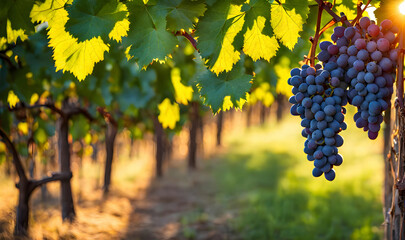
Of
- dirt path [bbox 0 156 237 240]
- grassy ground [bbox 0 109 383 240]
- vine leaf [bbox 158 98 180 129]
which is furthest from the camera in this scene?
grassy ground [bbox 0 109 383 240]

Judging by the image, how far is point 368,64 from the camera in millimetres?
1628

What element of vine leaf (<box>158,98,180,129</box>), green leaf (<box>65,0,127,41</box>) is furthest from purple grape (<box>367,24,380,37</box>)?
vine leaf (<box>158,98,180,129</box>)

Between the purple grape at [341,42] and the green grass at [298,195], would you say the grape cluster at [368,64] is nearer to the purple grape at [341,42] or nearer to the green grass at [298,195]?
the purple grape at [341,42]

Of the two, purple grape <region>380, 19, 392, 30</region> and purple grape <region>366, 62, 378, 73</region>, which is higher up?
purple grape <region>380, 19, 392, 30</region>

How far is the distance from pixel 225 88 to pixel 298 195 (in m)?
6.21

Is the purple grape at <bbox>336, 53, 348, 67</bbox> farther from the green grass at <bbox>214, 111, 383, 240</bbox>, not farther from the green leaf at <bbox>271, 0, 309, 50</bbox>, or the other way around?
the green grass at <bbox>214, 111, 383, 240</bbox>

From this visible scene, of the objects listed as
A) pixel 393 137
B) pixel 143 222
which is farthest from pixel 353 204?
pixel 393 137

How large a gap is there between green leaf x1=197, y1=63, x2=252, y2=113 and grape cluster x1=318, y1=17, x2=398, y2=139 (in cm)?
43

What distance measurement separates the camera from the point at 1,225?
457 cm

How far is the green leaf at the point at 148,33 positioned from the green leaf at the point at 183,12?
1.8 inches

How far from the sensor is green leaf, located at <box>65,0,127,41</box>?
180cm

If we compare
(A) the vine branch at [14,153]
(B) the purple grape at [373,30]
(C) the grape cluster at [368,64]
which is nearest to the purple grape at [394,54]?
(C) the grape cluster at [368,64]

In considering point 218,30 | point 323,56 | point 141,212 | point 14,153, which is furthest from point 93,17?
point 141,212

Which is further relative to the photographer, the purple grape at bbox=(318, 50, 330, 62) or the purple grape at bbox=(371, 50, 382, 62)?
the purple grape at bbox=(318, 50, 330, 62)
